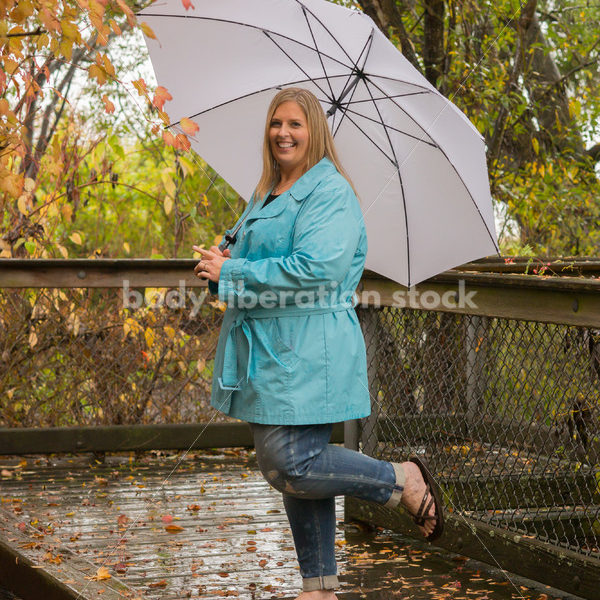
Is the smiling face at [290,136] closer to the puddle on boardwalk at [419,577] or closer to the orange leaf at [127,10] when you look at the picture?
the orange leaf at [127,10]

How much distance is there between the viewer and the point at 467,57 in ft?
24.5

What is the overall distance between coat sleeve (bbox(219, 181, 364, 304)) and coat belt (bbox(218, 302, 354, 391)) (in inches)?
1.6

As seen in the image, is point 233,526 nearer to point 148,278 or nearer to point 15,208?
point 148,278

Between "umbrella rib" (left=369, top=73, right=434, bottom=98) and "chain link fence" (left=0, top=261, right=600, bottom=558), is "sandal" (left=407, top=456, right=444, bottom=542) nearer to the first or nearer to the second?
"chain link fence" (left=0, top=261, right=600, bottom=558)

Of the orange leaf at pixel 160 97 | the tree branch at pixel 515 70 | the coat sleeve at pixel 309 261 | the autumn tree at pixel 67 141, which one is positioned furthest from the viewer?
the tree branch at pixel 515 70

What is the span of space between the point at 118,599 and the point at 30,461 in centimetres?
307

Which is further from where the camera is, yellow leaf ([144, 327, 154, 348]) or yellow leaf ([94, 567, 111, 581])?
yellow leaf ([144, 327, 154, 348])

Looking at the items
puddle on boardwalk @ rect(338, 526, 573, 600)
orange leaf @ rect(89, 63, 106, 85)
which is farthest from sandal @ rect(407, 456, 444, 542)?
orange leaf @ rect(89, 63, 106, 85)

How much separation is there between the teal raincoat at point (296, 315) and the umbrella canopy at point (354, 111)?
2.27ft

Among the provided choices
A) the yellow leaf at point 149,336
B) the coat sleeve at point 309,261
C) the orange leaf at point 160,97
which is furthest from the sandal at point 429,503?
the yellow leaf at point 149,336

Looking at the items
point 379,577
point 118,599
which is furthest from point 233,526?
point 118,599

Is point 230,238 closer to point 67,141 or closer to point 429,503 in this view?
point 429,503

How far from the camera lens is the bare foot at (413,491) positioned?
3.26 meters

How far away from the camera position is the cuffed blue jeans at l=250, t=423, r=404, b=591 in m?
2.99
